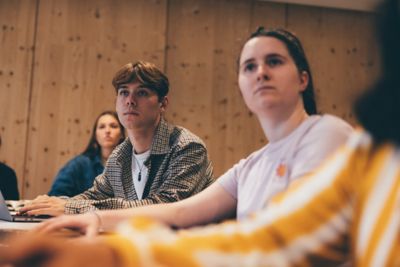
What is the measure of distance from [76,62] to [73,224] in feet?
12.4

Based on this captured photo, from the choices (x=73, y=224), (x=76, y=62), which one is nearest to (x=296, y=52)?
(x=73, y=224)

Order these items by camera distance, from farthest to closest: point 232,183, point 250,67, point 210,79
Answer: point 210,79 < point 232,183 < point 250,67

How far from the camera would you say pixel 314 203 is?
54 cm

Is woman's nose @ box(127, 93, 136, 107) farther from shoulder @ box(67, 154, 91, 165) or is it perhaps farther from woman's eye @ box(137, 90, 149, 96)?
shoulder @ box(67, 154, 91, 165)

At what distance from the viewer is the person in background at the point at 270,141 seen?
958 mm

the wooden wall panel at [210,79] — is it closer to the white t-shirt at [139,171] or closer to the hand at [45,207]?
the white t-shirt at [139,171]

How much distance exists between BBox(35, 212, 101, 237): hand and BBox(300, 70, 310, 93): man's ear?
1.88 ft

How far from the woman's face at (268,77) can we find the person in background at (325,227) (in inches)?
19.9

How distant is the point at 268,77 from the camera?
1070 millimetres

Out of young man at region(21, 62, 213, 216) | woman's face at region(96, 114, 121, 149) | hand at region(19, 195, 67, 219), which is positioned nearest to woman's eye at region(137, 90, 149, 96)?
young man at region(21, 62, 213, 216)

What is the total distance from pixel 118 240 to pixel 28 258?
0.30ft

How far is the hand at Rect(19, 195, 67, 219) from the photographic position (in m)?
1.70

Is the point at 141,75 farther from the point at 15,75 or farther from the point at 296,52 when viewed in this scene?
the point at 15,75

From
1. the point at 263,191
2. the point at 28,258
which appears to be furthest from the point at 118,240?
the point at 263,191
